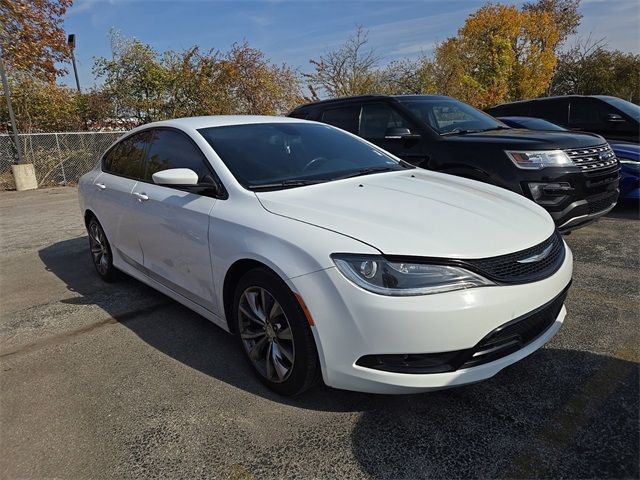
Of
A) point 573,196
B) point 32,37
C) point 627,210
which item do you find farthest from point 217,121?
point 32,37

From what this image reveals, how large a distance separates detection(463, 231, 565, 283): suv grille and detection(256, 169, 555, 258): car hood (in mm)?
38

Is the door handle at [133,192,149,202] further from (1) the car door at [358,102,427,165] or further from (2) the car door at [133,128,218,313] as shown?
(1) the car door at [358,102,427,165]

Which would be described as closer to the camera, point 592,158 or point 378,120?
point 592,158

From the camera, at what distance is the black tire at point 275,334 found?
2373mm

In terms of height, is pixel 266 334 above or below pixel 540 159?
below

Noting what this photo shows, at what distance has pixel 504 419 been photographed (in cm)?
235

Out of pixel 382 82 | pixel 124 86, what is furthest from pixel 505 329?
pixel 382 82

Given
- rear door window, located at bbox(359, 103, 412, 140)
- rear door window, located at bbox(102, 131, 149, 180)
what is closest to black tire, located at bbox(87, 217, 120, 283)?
rear door window, located at bbox(102, 131, 149, 180)

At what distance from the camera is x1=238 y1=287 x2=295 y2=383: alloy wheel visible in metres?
2.54

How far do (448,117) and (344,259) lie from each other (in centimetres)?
413

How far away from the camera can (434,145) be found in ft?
17.1

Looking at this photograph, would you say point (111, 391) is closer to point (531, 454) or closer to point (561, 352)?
point (531, 454)

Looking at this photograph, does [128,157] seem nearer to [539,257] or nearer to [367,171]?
[367,171]

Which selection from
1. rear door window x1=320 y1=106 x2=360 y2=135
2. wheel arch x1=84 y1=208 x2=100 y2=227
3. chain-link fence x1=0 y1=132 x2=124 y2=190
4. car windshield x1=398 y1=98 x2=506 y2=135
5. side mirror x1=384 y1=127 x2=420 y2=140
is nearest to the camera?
wheel arch x1=84 y1=208 x2=100 y2=227
